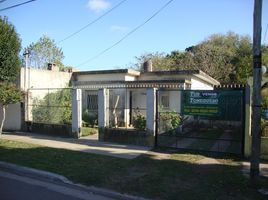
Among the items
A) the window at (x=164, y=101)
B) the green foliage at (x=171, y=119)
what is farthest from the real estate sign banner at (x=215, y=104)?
the window at (x=164, y=101)

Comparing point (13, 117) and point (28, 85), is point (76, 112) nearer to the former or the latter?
point (28, 85)

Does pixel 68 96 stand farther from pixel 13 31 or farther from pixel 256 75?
pixel 256 75

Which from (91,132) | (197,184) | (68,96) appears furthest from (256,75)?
(68,96)

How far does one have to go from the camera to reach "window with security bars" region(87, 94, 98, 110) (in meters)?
21.9

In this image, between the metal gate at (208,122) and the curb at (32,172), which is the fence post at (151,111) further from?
the curb at (32,172)

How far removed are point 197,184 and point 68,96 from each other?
1373 centimetres

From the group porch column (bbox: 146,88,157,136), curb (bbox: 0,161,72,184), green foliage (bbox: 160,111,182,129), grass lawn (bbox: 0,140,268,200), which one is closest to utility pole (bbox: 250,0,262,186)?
grass lawn (bbox: 0,140,268,200)

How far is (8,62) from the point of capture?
1681cm

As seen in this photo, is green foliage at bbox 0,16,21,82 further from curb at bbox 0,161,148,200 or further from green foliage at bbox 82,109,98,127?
curb at bbox 0,161,148,200

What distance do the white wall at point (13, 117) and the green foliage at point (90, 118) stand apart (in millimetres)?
3783

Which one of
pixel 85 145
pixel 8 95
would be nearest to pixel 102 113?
pixel 85 145

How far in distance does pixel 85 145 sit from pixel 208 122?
16.1 ft

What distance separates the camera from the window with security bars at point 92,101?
21.9m

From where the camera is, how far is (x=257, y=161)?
26.0 feet
